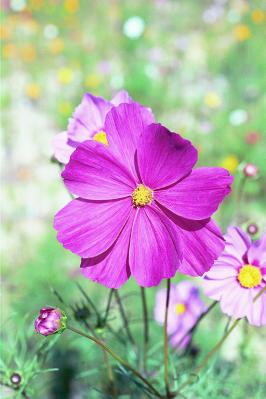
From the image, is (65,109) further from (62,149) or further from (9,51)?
(62,149)

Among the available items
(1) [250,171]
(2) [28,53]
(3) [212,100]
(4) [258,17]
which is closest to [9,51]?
(2) [28,53]

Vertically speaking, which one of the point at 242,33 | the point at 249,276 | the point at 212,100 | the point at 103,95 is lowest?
the point at 249,276

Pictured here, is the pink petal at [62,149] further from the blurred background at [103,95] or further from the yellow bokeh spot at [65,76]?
the yellow bokeh spot at [65,76]

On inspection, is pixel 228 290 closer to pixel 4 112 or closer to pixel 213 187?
pixel 213 187

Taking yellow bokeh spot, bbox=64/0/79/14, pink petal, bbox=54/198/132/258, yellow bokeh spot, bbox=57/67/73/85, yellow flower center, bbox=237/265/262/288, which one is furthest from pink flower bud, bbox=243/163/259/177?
yellow bokeh spot, bbox=64/0/79/14

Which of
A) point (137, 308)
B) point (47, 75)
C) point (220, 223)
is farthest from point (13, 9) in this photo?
point (137, 308)

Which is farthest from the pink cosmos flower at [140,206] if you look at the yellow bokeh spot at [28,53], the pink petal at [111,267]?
the yellow bokeh spot at [28,53]
